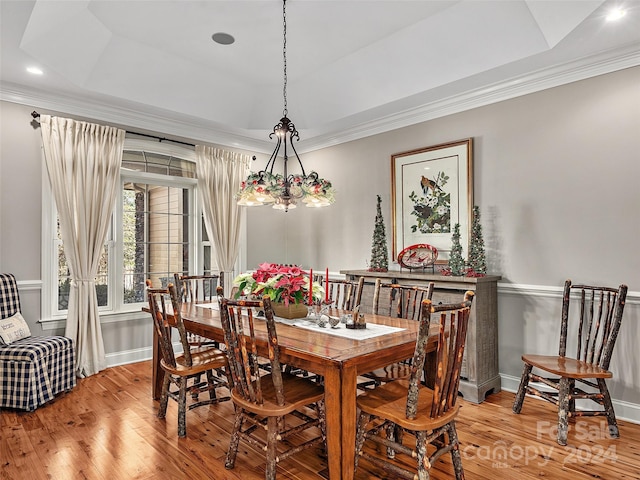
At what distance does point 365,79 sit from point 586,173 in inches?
83.7

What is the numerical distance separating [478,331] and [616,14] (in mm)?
2386

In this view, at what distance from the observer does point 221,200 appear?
199 inches

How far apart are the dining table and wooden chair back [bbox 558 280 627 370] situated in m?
1.31

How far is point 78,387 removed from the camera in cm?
366

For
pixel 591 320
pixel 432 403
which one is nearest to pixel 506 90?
pixel 591 320

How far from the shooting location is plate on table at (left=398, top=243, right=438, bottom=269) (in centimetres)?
400

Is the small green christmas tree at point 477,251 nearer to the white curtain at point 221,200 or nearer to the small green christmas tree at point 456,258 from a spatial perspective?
the small green christmas tree at point 456,258

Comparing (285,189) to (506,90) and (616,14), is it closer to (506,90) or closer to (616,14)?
(506,90)

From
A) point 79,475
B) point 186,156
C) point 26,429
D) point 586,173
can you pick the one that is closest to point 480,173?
point 586,173

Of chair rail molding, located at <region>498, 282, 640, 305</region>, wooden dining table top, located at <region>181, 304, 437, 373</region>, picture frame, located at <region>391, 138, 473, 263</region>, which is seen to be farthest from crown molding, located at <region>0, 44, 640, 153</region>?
wooden dining table top, located at <region>181, 304, 437, 373</region>

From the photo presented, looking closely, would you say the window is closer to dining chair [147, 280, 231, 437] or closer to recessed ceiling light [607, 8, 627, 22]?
dining chair [147, 280, 231, 437]

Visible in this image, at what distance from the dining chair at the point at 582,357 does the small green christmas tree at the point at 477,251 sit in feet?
2.12

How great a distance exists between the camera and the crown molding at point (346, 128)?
3156 mm

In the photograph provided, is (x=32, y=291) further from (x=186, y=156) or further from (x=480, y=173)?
(x=480, y=173)
